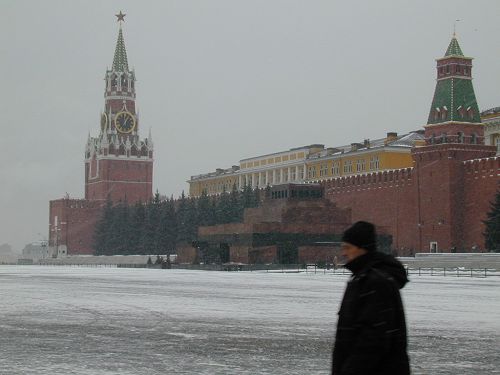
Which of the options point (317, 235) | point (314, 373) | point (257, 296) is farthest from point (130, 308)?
point (317, 235)

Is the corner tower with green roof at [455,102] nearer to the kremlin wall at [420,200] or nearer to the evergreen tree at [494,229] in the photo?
the kremlin wall at [420,200]

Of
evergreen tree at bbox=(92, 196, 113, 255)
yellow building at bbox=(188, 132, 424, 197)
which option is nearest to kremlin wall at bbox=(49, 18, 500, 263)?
yellow building at bbox=(188, 132, 424, 197)

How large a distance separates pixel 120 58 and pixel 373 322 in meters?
115

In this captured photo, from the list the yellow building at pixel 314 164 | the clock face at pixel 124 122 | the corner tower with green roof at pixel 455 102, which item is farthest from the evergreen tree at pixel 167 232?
the clock face at pixel 124 122

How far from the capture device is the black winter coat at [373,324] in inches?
163

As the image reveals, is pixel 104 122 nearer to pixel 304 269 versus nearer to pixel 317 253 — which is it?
pixel 317 253

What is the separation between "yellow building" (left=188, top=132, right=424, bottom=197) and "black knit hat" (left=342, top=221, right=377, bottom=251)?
2993 inches

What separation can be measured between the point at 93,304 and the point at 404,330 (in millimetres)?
15448

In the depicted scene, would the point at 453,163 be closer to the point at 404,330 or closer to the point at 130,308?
the point at 130,308

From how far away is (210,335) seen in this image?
12.6 metres

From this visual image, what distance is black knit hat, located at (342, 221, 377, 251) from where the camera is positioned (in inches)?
174

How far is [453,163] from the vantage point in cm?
5841

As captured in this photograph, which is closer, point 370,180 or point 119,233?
point 370,180

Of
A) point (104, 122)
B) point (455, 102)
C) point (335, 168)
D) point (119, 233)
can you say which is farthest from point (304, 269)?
point (104, 122)
